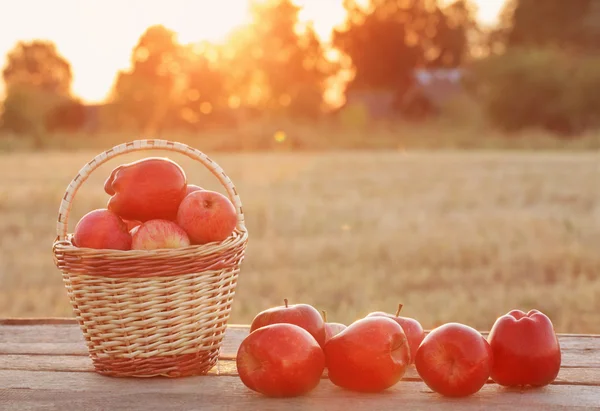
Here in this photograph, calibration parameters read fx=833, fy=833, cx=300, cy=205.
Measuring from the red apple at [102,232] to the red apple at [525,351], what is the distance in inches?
38.5

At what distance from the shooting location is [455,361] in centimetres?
196

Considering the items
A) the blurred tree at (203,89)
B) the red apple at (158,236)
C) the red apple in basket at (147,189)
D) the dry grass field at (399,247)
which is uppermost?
the blurred tree at (203,89)

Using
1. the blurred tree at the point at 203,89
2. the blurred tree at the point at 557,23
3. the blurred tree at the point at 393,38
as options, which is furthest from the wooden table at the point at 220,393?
the blurred tree at the point at 393,38

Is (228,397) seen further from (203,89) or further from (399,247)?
(203,89)

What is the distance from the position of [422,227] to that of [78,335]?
729cm

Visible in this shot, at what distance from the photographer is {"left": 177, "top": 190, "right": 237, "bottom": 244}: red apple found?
2.15 m

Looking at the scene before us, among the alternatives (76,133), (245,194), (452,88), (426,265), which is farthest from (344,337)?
(452,88)

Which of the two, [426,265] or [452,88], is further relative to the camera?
[452,88]

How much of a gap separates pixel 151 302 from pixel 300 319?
382 mm

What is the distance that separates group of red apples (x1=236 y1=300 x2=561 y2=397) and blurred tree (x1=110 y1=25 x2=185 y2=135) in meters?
19.3

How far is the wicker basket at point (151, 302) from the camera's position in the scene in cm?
204

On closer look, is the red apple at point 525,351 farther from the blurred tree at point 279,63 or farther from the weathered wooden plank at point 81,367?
the blurred tree at point 279,63

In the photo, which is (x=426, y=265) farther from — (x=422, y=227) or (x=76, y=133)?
(x=76, y=133)

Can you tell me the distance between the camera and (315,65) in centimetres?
4369
